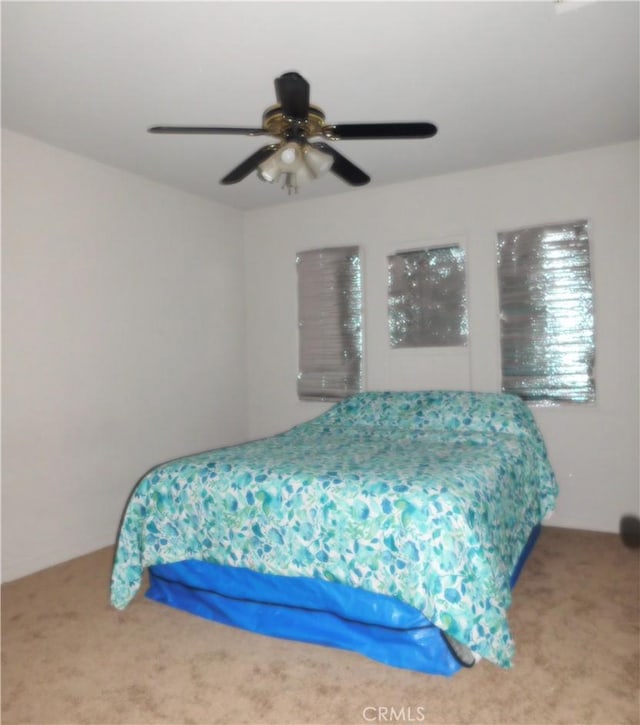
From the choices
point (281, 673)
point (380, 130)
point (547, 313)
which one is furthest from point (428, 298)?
point (281, 673)

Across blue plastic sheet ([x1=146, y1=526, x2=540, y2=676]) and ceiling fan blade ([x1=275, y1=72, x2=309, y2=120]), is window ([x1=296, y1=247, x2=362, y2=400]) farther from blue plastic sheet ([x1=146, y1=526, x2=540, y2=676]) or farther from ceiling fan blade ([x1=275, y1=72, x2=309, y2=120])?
ceiling fan blade ([x1=275, y1=72, x2=309, y2=120])

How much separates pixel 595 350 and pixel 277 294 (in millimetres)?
2428

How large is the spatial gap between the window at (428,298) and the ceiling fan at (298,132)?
5.59 ft

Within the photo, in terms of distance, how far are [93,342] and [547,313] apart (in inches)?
114

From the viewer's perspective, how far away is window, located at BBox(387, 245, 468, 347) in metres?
3.73

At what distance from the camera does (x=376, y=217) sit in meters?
4.03

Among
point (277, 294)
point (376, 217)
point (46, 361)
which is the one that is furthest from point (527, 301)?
point (46, 361)

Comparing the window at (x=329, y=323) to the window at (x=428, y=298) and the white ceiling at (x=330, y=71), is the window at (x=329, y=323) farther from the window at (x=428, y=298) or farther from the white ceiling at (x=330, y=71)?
the white ceiling at (x=330, y=71)

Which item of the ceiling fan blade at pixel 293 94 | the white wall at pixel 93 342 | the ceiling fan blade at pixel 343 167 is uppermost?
the ceiling fan blade at pixel 293 94

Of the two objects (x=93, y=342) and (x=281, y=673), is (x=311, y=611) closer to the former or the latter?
(x=281, y=673)

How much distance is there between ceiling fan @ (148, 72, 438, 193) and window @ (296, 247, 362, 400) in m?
1.89

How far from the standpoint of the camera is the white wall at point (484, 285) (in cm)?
326

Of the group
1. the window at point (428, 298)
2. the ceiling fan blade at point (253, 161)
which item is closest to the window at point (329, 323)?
the window at point (428, 298)
